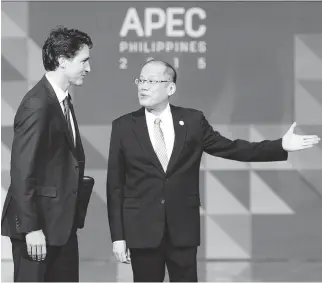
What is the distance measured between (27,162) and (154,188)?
639mm

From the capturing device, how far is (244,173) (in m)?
6.31

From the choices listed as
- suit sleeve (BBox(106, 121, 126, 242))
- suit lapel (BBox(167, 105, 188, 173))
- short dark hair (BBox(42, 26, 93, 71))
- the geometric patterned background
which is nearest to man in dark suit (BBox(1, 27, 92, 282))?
short dark hair (BBox(42, 26, 93, 71))

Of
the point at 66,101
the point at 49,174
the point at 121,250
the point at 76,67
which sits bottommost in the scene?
the point at 121,250

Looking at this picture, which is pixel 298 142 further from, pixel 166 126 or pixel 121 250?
pixel 121 250

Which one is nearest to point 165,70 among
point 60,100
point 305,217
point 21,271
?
point 60,100

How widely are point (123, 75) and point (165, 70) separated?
2.41 meters

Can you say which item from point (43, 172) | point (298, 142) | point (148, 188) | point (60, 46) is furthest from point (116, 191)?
point (298, 142)

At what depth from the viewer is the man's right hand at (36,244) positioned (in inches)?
139

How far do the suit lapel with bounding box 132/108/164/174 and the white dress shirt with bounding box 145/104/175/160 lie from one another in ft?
0.10

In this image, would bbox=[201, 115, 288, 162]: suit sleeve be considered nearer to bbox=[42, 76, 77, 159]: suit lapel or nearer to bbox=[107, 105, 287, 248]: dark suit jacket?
bbox=[107, 105, 287, 248]: dark suit jacket

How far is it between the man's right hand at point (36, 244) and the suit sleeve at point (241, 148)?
3.09ft

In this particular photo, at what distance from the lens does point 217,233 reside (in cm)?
634

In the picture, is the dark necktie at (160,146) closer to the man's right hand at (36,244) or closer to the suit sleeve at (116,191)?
the suit sleeve at (116,191)

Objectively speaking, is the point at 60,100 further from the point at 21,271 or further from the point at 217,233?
the point at 217,233
